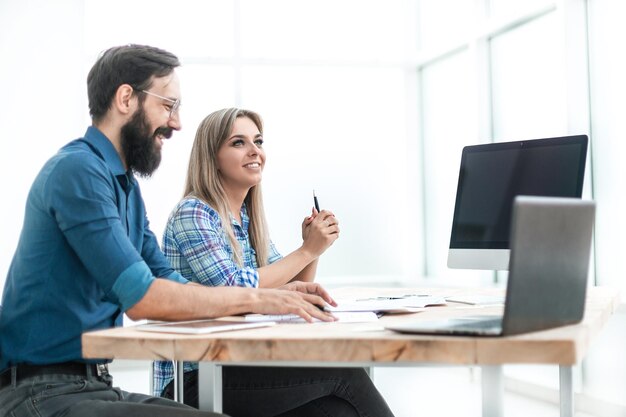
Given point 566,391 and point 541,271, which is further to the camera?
point 566,391

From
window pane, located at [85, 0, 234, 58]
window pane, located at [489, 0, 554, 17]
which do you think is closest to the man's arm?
window pane, located at [489, 0, 554, 17]

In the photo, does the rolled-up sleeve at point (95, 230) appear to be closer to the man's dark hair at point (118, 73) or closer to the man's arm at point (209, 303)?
the man's arm at point (209, 303)

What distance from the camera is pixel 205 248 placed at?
7.18 feet

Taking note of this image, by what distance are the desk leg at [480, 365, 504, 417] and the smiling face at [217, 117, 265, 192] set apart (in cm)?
129

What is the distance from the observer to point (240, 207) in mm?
2602

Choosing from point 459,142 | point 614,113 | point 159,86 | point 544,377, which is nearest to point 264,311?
point 159,86

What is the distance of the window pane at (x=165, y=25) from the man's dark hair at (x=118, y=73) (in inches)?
138

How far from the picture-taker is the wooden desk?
1196mm

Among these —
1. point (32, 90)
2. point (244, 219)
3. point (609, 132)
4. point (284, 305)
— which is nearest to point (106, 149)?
point (284, 305)

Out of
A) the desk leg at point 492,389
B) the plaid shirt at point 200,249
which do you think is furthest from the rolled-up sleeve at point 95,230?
the desk leg at point 492,389

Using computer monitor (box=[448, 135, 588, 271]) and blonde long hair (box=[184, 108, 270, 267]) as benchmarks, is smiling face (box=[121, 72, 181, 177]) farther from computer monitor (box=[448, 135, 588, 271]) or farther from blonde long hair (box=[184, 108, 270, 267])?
computer monitor (box=[448, 135, 588, 271])

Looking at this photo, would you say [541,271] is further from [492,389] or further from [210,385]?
[210,385]

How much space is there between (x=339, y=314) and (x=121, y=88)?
736 millimetres

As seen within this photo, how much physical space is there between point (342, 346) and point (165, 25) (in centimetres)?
446
